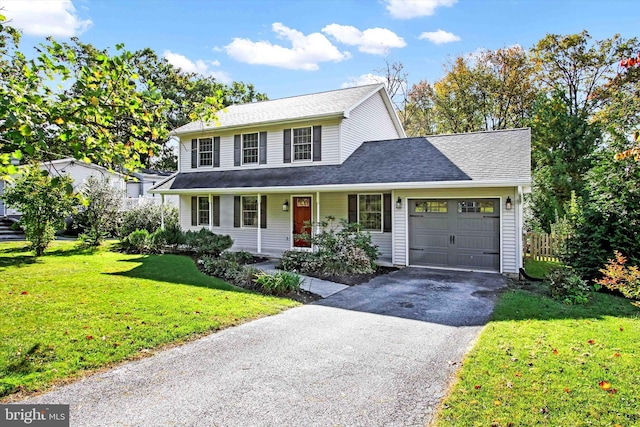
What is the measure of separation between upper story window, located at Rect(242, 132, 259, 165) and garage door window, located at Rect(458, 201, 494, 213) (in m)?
8.28

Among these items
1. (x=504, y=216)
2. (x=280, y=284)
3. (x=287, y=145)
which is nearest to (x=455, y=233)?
(x=504, y=216)

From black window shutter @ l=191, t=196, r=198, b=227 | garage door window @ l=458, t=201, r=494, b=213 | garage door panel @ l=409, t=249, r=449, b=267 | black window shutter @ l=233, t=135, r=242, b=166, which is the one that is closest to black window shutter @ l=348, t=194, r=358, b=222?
garage door panel @ l=409, t=249, r=449, b=267

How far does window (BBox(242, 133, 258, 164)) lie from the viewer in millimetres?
15375

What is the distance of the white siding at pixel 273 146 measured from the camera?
13.7 metres

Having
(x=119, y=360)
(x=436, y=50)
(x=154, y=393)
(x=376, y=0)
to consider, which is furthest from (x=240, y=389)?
(x=436, y=50)

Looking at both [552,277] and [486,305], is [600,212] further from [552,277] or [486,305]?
[486,305]

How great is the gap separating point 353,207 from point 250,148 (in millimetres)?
5162

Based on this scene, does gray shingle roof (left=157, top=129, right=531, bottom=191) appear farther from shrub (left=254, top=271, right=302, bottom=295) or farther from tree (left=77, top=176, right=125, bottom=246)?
shrub (left=254, top=271, right=302, bottom=295)

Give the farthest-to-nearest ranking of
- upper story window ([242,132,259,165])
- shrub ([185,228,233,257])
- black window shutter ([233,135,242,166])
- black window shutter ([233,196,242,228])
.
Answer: black window shutter ([233,135,242,166])
black window shutter ([233,196,242,228])
upper story window ([242,132,259,165])
shrub ([185,228,233,257])

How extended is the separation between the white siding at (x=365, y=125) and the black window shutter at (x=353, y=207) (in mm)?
1448

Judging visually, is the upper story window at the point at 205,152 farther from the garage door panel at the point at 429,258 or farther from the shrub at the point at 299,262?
the garage door panel at the point at 429,258

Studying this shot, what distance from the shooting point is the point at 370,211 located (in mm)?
13102

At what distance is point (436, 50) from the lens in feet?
85.1

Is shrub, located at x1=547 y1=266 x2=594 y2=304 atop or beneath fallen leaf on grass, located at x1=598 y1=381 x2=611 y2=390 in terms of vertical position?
atop
